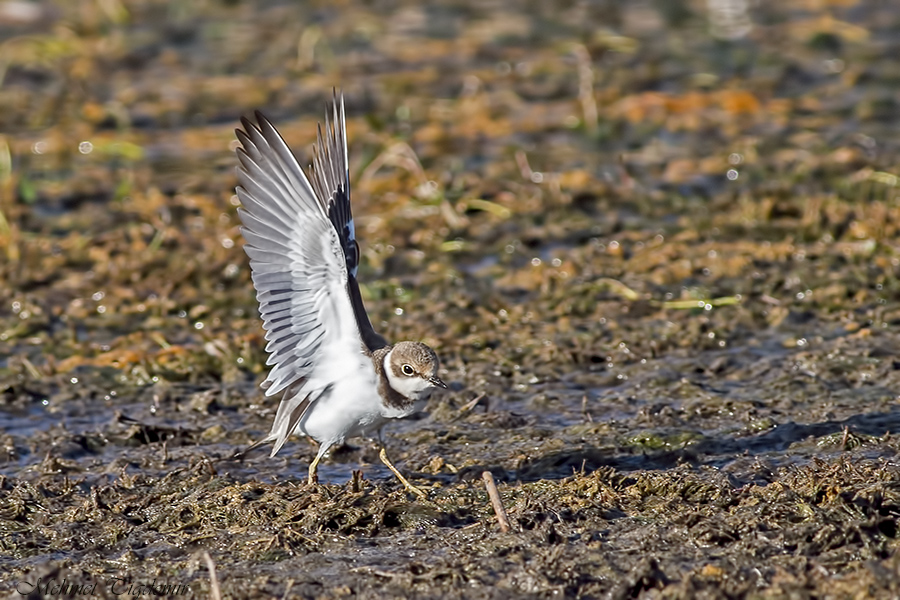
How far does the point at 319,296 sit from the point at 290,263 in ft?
0.72

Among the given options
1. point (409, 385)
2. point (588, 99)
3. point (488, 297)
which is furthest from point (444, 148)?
point (409, 385)

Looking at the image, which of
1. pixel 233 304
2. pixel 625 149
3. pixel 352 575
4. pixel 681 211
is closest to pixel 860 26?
pixel 625 149

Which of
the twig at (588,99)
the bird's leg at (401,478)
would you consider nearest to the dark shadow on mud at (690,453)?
the bird's leg at (401,478)

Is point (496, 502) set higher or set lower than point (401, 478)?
higher

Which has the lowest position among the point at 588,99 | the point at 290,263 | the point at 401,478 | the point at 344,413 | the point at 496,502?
the point at 588,99

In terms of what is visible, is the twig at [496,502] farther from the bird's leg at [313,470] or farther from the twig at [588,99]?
the twig at [588,99]

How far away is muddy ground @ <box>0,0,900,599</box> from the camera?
6.19 metres

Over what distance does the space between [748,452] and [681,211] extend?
385 cm

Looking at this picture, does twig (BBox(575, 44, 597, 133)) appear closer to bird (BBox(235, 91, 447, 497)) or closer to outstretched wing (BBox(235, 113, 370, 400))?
bird (BBox(235, 91, 447, 497))

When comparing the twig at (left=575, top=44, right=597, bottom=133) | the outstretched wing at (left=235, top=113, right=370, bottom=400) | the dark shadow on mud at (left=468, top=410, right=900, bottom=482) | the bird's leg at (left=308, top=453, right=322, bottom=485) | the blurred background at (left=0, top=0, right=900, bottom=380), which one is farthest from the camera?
the twig at (left=575, top=44, right=597, bottom=133)

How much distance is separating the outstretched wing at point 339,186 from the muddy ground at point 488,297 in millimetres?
895

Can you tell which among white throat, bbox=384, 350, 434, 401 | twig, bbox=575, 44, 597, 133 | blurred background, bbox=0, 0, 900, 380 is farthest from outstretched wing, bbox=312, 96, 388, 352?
twig, bbox=575, 44, 597, 133

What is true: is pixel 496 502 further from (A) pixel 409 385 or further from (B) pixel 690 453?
(B) pixel 690 453

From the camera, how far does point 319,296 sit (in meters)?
6.75
